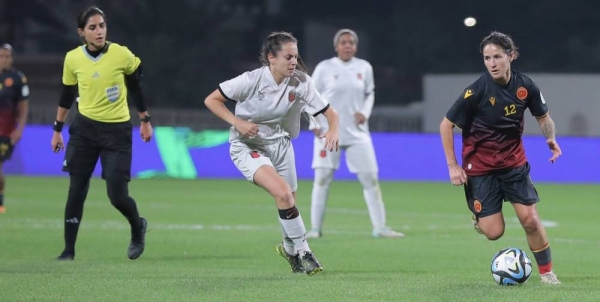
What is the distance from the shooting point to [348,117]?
504 inches

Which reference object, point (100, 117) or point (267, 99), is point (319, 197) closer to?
point (100, 117)

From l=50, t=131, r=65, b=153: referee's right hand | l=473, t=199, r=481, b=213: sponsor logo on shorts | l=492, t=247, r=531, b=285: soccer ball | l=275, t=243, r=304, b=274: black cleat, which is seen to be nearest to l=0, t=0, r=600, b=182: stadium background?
l=50, t=131, r=65, b=153: referee's right hand

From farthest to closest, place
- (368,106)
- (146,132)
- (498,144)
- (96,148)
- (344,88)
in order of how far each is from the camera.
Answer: (368,106), (344,88), (146,132), (96,148), (498,144)


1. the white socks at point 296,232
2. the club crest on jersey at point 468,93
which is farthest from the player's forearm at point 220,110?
the club crest on jersey at point 468,93

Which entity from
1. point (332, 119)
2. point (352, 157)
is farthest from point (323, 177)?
point (332, 119)

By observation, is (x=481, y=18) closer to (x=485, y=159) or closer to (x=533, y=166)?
(x=533, y=166)

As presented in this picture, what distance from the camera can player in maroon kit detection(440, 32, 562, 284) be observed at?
26.8ft

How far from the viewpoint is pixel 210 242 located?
11641 mm

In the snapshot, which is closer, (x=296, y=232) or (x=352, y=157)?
(x=296, y=232)

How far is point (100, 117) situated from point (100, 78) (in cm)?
32

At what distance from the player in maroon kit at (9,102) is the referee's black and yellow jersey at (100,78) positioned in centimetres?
551

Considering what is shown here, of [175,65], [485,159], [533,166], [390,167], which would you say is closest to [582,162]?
[533,166]

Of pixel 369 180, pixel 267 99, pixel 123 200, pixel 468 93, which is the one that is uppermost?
pixel 468 93

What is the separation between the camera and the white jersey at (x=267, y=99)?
8938mm
